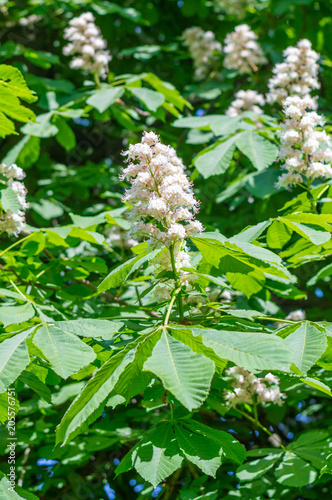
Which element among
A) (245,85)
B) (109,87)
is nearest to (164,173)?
(109,87)

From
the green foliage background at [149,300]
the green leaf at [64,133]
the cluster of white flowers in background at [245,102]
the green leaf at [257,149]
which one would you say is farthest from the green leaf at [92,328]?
the cluster of white flowers in background at [245,102]

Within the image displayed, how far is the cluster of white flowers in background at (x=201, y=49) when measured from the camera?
423 centimetres

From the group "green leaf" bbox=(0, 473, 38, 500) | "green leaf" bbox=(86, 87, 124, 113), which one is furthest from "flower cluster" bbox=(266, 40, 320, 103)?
"green leaf" bbox=(0, 473, 38, 500)

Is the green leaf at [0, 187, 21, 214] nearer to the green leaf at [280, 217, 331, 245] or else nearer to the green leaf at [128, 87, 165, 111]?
the green leaf at [128, 87, 165, 111]

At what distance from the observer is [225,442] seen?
59.2 inches

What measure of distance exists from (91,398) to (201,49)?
3.57m

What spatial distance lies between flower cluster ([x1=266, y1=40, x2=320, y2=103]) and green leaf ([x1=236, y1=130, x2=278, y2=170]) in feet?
1.71

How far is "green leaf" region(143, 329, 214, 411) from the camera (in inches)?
44.4

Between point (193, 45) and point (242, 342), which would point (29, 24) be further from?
point (242, 342)

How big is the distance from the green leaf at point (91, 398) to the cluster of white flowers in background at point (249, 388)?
4.13ft

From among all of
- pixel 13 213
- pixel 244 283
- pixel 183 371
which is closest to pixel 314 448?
pixel 244 283

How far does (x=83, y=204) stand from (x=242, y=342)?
3.11 meters

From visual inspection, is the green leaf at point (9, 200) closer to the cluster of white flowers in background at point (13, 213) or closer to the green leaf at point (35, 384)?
the cluster of white flowers in background at point (13, 213)

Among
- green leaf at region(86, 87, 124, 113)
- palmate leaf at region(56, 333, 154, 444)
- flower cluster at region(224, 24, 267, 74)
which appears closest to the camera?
palmate leaf at region(56, 333, 154, 444)
